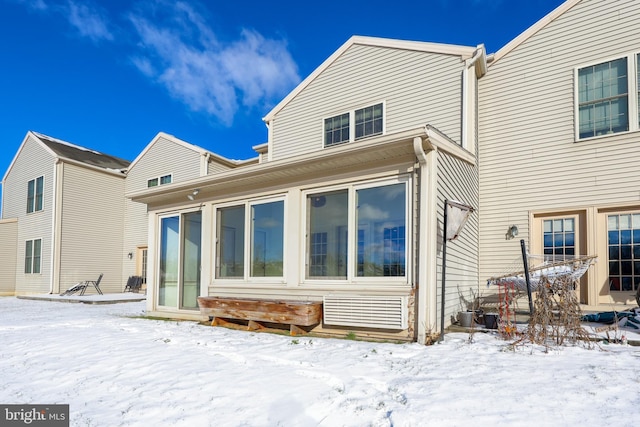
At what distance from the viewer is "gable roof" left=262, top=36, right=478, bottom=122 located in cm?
773

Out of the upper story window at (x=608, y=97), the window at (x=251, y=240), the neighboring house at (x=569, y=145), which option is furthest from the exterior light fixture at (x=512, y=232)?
the window at (x=251, y=240)

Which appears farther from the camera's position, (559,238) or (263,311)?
(559,238)

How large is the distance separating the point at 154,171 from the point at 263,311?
11228mm

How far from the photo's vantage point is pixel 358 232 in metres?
5.65

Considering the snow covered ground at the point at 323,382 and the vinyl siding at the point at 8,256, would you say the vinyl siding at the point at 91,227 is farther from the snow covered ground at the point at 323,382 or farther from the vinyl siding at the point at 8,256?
the snow covered ground at the point at 323,382

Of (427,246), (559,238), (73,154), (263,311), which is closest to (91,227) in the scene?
(73,154)

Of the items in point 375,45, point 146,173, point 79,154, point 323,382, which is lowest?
point 323,382

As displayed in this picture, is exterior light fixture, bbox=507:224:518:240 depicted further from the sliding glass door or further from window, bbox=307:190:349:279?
the sliding glass door

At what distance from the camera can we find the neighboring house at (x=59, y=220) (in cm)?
1501

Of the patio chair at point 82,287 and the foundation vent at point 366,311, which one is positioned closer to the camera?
the foundation vent at point 366,311

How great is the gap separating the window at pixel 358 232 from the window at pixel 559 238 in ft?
10.3

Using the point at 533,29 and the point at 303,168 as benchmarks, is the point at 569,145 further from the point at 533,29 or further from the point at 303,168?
the point at 303,168

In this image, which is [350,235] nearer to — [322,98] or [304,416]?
[304,416]

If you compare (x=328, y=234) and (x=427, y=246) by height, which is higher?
(x=328, y=234)
